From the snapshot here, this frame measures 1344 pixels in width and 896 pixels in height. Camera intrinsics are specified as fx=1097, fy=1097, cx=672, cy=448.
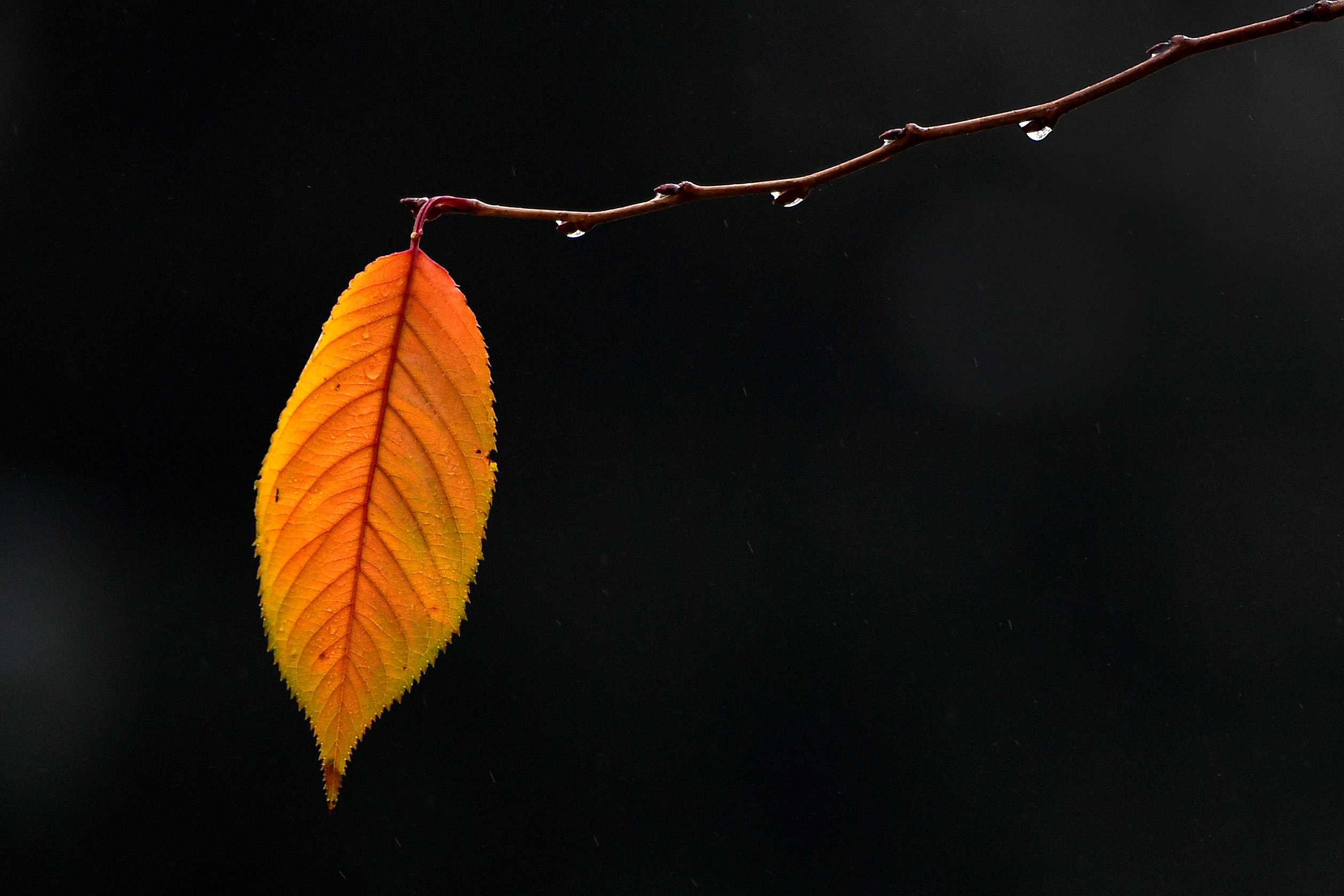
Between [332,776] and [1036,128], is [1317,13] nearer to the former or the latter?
[1036,128]

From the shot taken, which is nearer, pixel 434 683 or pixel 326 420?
pixel 326 420

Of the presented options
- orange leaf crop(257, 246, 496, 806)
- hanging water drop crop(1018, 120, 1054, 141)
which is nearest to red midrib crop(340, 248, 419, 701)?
orange leaf crop(257, 246, 496, 806)

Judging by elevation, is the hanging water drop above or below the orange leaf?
above

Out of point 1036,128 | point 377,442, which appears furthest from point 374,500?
point 1036,128

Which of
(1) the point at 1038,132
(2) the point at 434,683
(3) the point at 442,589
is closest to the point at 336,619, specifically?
(3) the point at 442,589

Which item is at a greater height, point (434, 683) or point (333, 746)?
point (333, 746)

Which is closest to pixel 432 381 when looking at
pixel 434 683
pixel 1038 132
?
pixel 1038 132

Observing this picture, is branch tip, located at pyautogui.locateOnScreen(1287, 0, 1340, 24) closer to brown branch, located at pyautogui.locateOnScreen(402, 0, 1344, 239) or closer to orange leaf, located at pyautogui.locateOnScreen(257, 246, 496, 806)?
brown branch, located at pyautogui.locateOnScreen(402, 0, 1344, 239)

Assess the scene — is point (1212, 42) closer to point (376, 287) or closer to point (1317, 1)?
point (1317, 1)
